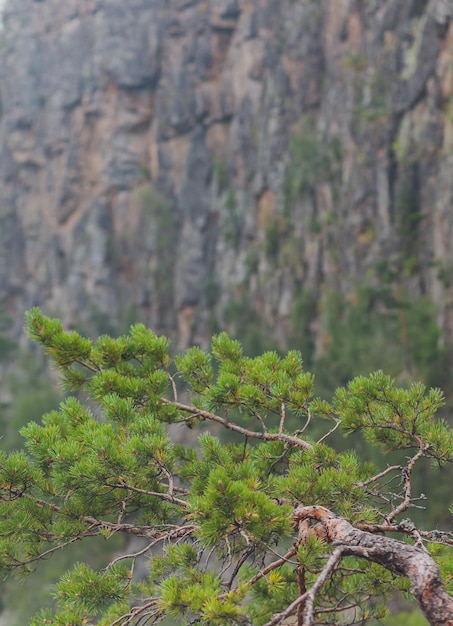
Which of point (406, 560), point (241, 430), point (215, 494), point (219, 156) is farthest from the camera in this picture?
point (219, 156)

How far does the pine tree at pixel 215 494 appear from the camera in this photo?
8.76 ft

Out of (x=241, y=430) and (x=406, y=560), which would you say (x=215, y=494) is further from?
(x=241, y=430)

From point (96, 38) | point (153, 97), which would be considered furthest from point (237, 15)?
point (96, 38)

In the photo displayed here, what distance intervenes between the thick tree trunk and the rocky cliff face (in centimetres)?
2367

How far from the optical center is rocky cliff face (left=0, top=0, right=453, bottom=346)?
30.4m

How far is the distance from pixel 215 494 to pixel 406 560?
2.43 feet

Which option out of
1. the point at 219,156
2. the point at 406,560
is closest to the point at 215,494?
the point at 406,560

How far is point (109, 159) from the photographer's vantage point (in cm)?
5147

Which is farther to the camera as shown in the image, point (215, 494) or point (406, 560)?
point (215, 494)

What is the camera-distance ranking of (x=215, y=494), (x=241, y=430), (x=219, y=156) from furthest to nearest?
(x=219, y=156) < (x=241, y=430) < (x=215, y=494)

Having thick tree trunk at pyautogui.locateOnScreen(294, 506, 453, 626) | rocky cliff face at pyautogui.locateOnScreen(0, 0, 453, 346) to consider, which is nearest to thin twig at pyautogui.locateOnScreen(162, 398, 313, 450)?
thick tree trunk at pyautogui.locateOnScreen(294, 506, 453, 626)

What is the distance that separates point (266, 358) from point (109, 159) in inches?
1964

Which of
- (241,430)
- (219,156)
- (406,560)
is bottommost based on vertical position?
(219,156)

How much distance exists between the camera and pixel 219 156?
47.8m
